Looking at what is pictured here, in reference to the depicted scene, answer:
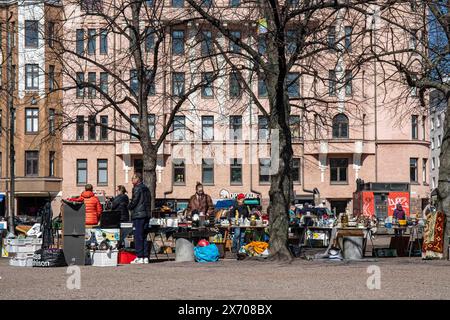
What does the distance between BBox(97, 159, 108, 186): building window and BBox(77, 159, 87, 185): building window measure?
1043mm

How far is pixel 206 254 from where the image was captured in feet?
77.4

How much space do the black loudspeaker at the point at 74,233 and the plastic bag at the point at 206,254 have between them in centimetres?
317

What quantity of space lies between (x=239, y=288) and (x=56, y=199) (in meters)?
56.6

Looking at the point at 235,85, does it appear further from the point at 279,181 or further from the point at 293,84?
the point at 279,181

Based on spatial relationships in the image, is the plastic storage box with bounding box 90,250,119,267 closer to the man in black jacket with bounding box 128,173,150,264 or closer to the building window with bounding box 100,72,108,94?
the man in black jacket with bounding box 128,173,150,264

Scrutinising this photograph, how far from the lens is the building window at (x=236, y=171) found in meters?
68.7

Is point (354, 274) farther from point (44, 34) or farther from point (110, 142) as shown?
point (110, 142)

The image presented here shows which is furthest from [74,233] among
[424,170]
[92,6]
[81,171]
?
[424,170]

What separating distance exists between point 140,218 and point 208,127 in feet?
151

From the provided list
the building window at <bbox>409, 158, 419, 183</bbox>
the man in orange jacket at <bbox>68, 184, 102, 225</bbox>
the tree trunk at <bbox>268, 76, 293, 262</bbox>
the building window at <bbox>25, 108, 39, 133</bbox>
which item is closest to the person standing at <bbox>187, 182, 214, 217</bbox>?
the tree trunk at <bbox>268, 76, 293, 262</bbox>

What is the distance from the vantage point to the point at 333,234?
27672 mm

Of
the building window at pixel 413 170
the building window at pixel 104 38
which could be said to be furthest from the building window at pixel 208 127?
the building window at pixel 413 170
